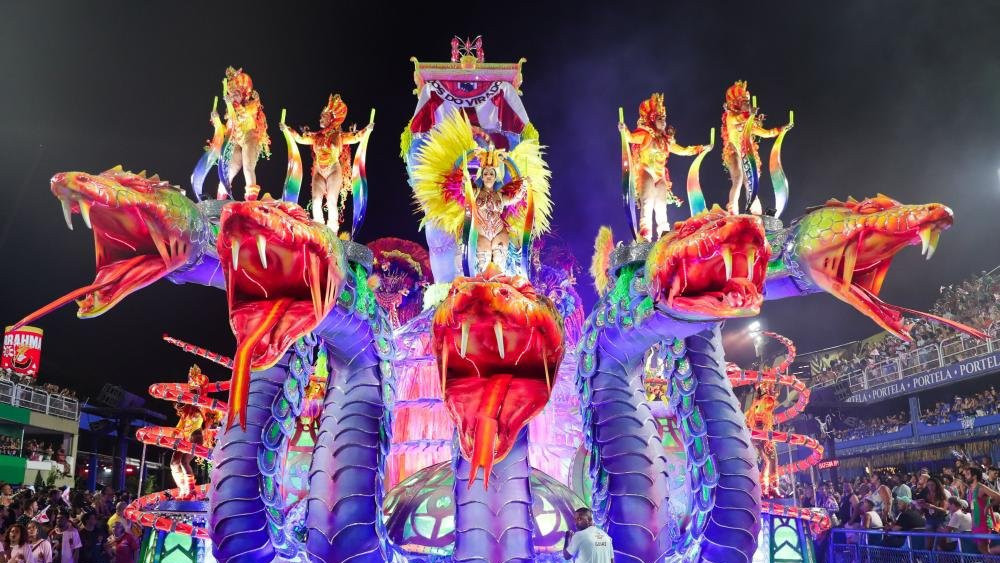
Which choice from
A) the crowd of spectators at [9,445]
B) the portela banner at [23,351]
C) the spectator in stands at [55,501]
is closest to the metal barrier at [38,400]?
the crowd of spectators at [9,445]

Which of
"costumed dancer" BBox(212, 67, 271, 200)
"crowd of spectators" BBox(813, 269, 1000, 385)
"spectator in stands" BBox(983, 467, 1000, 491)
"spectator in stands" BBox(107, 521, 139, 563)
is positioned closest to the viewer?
"costumed dancer" BBox(212, 67, 271, 200)

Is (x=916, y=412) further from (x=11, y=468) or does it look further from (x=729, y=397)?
(x=11, y=468)

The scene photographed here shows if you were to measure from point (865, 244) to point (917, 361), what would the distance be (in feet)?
61.5

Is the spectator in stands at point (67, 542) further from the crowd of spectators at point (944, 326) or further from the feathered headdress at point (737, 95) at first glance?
the crowd of spectators at point (944, 326)

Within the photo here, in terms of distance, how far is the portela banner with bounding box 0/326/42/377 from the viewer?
78.7ft

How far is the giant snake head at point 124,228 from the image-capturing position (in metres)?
2.59

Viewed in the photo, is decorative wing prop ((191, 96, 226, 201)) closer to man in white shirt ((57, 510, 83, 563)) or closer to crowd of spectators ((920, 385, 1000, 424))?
man in white shirt ((57, 510, 83, 563))

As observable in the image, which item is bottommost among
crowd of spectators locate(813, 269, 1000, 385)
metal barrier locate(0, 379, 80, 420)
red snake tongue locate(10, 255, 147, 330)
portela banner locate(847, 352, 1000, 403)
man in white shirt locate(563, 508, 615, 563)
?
man in white shirt locate(563, 508, 615, 563)

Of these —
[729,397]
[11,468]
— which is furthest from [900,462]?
[11,468]

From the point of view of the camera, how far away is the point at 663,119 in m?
4.28

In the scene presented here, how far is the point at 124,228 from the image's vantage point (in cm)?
274

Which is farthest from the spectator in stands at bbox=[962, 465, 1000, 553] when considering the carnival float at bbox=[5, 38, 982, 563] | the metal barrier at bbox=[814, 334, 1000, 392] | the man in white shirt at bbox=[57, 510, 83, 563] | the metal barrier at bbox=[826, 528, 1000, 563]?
the metal barrier at bbox=[814, 334, 1000, 392]

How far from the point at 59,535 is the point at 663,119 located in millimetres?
7738

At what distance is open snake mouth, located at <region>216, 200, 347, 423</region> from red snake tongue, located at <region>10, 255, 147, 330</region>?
372 mm
